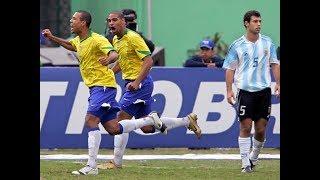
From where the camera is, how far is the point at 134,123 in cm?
1633

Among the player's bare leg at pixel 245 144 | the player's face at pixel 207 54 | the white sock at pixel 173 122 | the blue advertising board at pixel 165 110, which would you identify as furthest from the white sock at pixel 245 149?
the player's face at pixel 207 54

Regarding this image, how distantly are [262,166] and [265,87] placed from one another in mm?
1679

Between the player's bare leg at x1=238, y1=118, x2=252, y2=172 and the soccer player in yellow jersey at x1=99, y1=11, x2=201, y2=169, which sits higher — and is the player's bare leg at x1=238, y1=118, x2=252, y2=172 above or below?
below

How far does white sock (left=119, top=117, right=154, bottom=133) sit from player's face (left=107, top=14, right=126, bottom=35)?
4.07 feet

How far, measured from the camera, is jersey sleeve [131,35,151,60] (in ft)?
55.0

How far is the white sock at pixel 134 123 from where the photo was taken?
16203 mm

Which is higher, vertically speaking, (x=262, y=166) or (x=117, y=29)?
(x=117, y=29)

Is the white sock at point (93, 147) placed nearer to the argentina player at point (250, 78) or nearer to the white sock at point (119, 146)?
the white sock at point (119, 146)

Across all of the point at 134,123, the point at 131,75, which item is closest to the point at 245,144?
the point at 134,123

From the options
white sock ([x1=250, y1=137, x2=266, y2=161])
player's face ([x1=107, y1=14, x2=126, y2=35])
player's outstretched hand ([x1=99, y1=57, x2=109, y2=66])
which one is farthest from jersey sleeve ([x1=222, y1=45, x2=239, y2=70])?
player's outstretched hand ([x1=99, y1=57, x2=109, y2=66])

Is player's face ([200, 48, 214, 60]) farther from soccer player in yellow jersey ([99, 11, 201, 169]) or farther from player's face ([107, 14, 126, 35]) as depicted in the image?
player's face ([107, 14, 126, 35])
